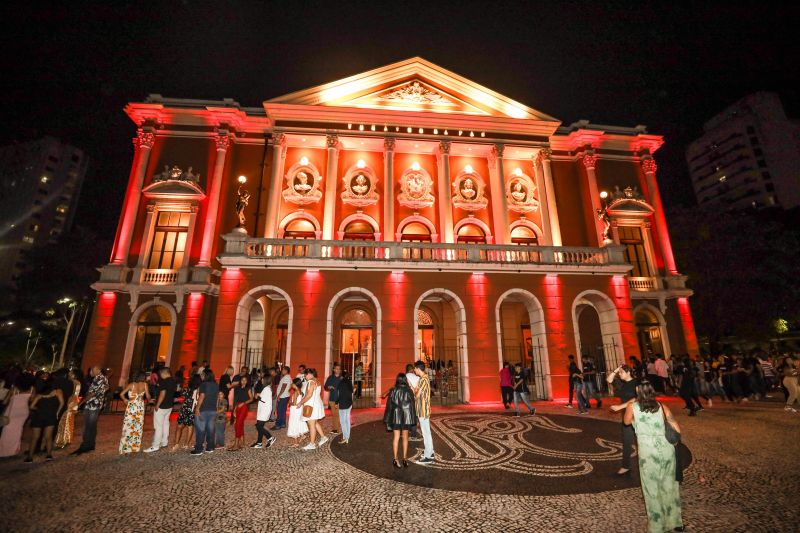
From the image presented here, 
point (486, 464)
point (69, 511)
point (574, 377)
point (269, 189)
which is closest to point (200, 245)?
point (269, 189)

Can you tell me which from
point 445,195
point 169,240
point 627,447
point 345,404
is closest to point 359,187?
point 445,195

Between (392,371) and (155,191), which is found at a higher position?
(155,191)

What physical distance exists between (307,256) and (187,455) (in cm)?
831

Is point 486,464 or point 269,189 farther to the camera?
point 269,189

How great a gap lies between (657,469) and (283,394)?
8456 mm

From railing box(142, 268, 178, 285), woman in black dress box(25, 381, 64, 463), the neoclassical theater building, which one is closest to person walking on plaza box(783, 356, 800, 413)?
the neoclassical theater building

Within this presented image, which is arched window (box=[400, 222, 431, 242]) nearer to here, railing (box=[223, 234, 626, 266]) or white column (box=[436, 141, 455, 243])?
white column (box=[436, 141, 455, 243])

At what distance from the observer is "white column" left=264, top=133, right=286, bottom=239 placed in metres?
17.4

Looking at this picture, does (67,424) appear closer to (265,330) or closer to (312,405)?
(312,405)

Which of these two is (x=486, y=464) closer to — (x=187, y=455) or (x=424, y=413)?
(x=424, y=413)

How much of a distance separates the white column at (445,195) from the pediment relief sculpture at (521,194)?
13.2 feet

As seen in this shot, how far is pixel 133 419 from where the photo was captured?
7.32 meters

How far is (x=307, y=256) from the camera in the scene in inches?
554

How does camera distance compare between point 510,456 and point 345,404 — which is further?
point 345,404
